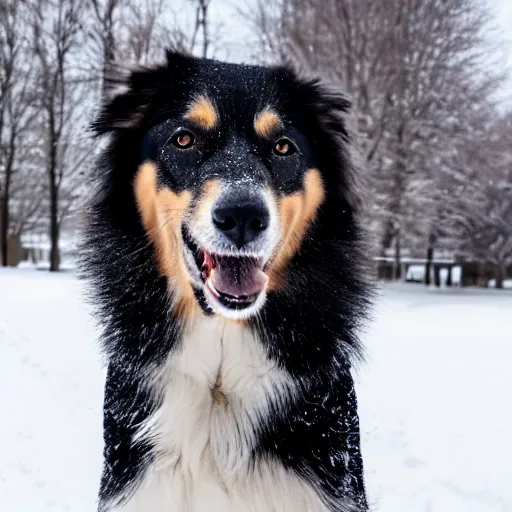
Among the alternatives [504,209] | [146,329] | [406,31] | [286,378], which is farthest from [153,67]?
[504,209]

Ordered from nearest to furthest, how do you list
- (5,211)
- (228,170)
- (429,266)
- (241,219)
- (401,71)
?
(241,219) → (228,170) → (401,71) → (5,211) → (429,266)

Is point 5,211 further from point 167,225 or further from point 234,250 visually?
point 234,250

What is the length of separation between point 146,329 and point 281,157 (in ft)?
3.12

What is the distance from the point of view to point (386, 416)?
5.75m

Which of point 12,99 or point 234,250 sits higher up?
point 12,99

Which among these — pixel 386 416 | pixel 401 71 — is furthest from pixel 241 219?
pixel 401 71

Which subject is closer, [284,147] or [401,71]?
[284,147]

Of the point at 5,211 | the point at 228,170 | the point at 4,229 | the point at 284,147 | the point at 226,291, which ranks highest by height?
the point at 284,147

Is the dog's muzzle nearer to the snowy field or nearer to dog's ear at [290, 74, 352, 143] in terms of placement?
dog's ear at [290, 74, 352, 143]

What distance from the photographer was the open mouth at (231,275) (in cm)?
211

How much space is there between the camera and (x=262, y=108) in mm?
2342

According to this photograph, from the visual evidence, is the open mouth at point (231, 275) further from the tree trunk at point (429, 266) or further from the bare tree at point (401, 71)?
the tree trunk at point (429, 266)

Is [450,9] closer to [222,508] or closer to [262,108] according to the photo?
[262,108]

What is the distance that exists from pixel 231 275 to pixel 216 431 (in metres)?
0.64
